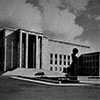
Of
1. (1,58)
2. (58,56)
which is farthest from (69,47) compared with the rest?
(1,58)

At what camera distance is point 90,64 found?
74.7 m

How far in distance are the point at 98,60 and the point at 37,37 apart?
25263 mm

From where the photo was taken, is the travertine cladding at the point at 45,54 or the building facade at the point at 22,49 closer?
the building facade at the point at 22,49

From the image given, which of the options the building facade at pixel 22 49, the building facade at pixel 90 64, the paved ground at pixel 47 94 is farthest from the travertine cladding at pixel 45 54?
the paved ground at pixel 47 94

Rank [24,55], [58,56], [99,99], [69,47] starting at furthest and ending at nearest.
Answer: [69,47], [58,56], [24,55], [99,99]

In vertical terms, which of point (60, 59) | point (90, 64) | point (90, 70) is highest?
point (60, 59)

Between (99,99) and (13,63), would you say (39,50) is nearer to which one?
(13,63)

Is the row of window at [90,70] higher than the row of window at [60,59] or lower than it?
lower

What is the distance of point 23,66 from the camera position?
67.3m

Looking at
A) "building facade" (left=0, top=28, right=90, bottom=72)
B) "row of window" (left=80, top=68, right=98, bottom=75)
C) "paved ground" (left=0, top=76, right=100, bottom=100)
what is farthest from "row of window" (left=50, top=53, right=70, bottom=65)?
"paved ground" (left=0, top=76, right=100, bottom=100)

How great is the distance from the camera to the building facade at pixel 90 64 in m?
70.6

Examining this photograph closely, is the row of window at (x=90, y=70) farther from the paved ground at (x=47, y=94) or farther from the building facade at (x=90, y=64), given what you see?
the paved ground at (x=47, y=94)

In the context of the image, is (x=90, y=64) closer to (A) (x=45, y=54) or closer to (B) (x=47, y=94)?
(A) (x=45, y=54)

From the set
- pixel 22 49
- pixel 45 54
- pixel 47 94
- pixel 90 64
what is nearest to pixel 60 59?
pixel 45 54
